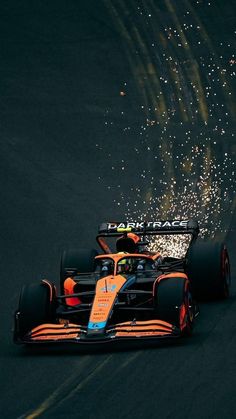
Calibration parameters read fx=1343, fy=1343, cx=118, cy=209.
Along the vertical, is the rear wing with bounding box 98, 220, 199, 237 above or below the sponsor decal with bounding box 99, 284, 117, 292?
above

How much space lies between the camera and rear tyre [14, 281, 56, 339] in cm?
1575

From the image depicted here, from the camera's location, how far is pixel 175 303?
608 inches

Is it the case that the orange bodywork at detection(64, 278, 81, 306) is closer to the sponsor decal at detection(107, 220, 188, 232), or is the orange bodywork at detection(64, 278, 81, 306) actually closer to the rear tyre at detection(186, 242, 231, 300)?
the rear tyre at detection(186, 242, 231, 300)

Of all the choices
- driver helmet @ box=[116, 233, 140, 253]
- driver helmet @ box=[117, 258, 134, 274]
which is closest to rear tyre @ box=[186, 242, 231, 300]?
driver helmet @ box=[116, 233, 140, 253]

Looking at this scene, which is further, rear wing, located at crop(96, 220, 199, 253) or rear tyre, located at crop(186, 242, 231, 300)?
rear wing, located at crop(96, 220, 199, 253)

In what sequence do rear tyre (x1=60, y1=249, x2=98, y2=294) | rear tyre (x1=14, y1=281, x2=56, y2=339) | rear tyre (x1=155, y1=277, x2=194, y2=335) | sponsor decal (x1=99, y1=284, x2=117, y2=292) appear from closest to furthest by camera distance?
rear tyre (x1=155, y1=277, x2=194, y2=335) → rear tyre (x1=14, y1=281, x2=56, y2=339) → sponsor decal (x1=99, y1=284, x2=117, y2=292) → rear tyre (x1=60, y1=249, x2=98, y2=294)

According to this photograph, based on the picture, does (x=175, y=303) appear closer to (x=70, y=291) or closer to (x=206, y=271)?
(x=70, y=291)

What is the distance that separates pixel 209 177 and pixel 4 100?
17.6 ft

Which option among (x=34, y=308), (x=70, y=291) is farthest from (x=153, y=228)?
(x=34, y=308)

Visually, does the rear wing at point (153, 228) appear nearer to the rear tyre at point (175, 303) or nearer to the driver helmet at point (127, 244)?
the driver helmet at point (127, 244)

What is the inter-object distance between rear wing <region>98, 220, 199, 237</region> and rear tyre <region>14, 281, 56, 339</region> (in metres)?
2.76

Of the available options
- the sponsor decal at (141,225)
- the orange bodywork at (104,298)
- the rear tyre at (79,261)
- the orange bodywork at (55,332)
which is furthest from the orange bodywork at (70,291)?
the sponsor decal at (141,225)

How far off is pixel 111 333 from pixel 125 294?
3.52 feet

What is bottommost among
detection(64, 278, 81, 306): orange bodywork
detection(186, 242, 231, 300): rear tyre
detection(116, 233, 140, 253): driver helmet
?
detection(186, 242, 231, 300): rear tyre
